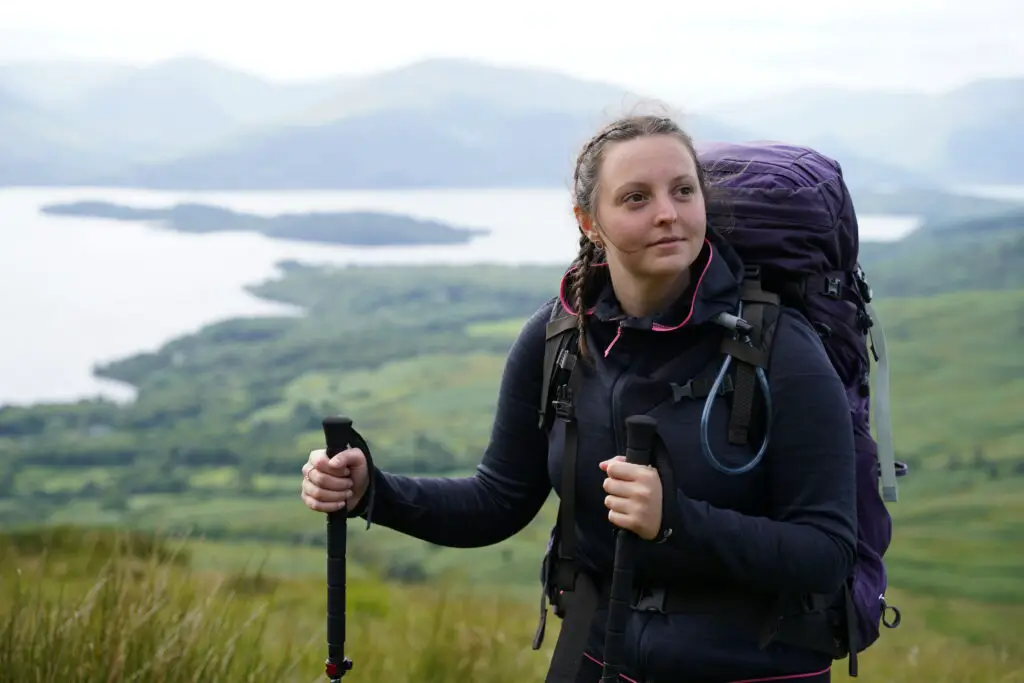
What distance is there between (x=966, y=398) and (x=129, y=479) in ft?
57.6

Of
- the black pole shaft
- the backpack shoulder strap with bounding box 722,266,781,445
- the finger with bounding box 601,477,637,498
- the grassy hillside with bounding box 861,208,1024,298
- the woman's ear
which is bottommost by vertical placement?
the grassy hillside with bounding box 861,208,1024,298

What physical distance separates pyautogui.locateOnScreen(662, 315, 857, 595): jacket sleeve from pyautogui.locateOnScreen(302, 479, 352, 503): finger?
2.01 feet

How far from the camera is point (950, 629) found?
316 inches

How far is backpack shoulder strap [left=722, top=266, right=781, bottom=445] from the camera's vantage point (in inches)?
67.2

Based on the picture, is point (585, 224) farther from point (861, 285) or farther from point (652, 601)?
point (652, 601)

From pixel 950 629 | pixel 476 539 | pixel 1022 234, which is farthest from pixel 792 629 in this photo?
pixel 1022 234

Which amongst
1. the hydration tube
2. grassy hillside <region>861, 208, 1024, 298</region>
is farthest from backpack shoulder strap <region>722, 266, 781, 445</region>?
grassy hillside <region>861, 208, 1024, 298</region>

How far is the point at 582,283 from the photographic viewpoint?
6.45 feet

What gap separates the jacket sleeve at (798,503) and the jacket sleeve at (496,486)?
461mm

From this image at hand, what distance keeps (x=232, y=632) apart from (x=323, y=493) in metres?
1.63

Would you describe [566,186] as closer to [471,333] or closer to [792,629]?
[792,629]

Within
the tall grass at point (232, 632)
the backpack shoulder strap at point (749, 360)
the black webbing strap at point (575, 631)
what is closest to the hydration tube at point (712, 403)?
the backpack shoulder strap at point (749, 360)

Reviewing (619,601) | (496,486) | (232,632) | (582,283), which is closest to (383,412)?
(232,632)

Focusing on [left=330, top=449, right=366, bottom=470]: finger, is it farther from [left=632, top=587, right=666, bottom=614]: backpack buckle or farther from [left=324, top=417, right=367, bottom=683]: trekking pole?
[left=632, top=587, right=666, bottom=614]: backpack buckle
